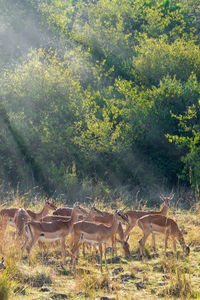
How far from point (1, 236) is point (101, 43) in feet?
61.8

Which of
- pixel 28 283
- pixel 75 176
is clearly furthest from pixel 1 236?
pixel 75 176

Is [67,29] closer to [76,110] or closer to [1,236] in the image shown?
[76,110]

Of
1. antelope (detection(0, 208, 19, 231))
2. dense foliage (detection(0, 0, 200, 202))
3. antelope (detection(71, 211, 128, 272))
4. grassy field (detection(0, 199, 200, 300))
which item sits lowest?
grassy field (detection(0, 199, 200, 300))

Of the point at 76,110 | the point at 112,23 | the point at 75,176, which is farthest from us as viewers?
the point at 112,23

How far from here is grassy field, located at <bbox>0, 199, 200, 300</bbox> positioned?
20.6 ft

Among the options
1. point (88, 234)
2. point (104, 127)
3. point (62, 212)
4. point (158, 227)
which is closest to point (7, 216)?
point (62, 212)

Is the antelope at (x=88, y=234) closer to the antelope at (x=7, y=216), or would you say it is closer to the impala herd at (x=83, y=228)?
the impala herd at (x=83, y=228)

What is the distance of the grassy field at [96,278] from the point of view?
629 cm

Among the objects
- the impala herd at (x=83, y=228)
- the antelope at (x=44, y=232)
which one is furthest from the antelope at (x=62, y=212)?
the antelope at (x=44, y=232)

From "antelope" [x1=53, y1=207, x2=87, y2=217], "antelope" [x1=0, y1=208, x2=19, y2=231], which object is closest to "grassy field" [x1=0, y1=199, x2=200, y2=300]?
"antelope" [x1=0, y1=208, x2=19, y2=231]

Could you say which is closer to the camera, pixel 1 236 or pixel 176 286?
pixel 176 286

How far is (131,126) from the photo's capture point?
16422 mm

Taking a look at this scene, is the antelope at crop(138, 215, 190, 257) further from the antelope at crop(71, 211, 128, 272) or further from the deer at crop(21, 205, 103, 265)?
the deer at crop(21, 205, 103, 265)

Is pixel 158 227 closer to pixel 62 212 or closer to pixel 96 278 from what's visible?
pixel 96 278
